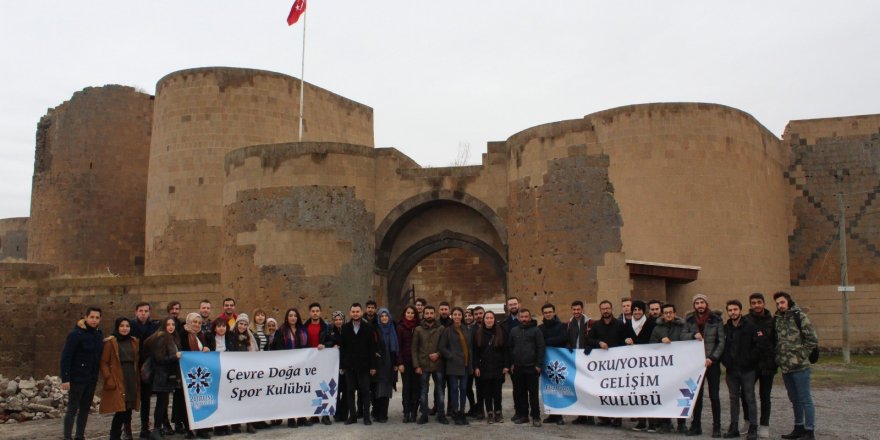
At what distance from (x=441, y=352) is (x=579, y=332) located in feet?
6.45

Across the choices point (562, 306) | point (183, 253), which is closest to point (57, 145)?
point (183, 253)

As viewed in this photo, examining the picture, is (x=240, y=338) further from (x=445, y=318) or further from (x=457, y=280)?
(x=457, y=280)

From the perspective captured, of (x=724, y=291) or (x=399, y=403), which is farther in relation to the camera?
(x=724, y=291)

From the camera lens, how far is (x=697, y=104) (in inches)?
700

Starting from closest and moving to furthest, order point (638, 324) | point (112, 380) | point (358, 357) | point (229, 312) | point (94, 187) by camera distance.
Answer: point (112, 380) → point (638, 324) → point (358, 357) → point (229, 312) → point (94, 187)

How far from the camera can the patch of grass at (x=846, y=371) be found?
48.5 feet

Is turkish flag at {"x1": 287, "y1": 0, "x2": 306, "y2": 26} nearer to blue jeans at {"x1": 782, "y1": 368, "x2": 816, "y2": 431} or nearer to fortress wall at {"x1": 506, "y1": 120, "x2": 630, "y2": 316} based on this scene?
fortress wall at {"x1": 506, "y1": 120, "x2": 630, "y2": 316}

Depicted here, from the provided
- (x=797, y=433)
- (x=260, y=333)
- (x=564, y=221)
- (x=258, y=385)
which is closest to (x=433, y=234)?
(x=564, y=221)

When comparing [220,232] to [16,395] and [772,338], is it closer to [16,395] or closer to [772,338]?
[16,395]

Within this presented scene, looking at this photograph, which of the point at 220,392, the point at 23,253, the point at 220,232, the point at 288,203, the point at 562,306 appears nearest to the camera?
the point at 220,392

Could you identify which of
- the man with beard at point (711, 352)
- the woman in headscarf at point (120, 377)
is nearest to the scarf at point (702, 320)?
the man with beard at point (711, 352)

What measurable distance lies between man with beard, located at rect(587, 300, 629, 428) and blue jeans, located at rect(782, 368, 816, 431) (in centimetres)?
210

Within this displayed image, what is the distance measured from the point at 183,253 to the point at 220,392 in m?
13.6

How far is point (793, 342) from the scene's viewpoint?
29.2 feet
